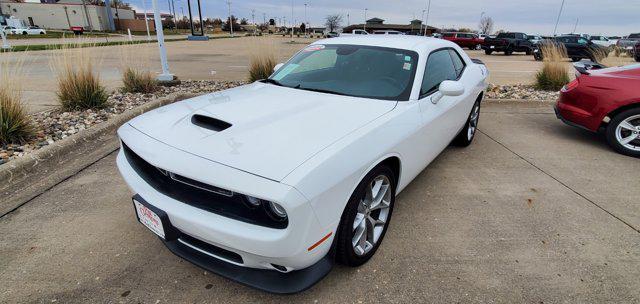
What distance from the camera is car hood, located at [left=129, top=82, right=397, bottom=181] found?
184 centimetres

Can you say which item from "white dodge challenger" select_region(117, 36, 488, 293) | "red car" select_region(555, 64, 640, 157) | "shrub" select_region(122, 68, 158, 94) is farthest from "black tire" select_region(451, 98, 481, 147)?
"shrub" select_region(122, 68, 158, 94)

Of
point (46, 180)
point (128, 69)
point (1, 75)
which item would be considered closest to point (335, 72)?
point (46, 180)

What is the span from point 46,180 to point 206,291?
2529mm

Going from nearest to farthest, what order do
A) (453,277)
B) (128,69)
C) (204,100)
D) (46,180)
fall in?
(453,277) < (204,100) < (46,180) < (128,69)

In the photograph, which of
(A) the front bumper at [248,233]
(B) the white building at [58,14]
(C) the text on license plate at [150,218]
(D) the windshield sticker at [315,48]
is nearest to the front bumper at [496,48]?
(D) the windshield sticker at [315,48]

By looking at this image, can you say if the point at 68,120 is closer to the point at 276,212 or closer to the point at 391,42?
the point at 391,42

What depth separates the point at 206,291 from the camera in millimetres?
2168

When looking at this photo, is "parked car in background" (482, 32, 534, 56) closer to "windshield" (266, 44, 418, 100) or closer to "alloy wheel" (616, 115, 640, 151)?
"alloy wheel" (616, 115, 640, 151)

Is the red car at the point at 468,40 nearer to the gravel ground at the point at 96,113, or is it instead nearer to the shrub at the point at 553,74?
the shrub at the point at 553,74

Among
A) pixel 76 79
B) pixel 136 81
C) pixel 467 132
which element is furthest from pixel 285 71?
pixel 136 81

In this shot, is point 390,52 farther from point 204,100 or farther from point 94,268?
point 94,268

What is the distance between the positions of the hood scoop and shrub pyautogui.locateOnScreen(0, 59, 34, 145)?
3167 mm

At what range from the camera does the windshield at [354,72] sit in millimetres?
2900

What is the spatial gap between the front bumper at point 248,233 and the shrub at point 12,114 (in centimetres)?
314
